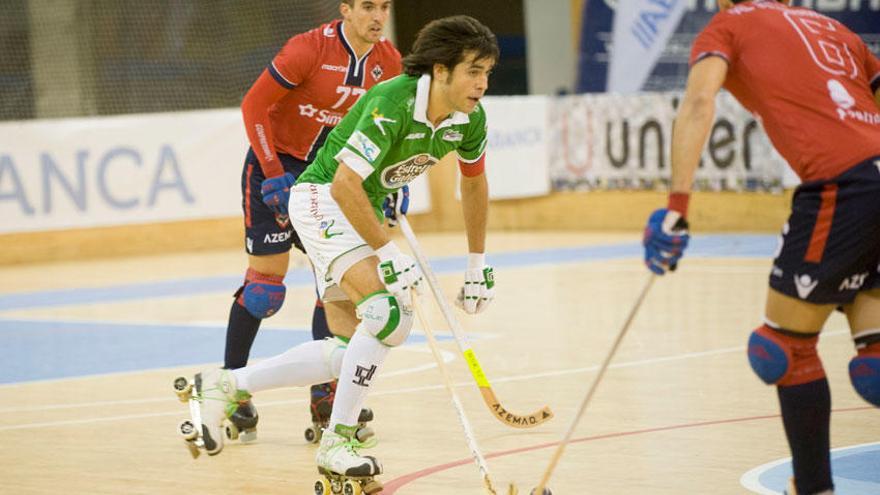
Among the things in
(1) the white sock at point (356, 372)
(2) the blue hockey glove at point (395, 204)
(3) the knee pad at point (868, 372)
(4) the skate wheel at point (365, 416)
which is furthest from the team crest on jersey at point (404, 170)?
(3) the knee pad at point (868, 372)

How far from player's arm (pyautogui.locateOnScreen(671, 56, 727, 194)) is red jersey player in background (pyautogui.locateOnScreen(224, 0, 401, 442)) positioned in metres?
2.33

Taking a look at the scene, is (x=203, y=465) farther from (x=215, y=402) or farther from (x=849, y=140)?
(x=849, y=140)

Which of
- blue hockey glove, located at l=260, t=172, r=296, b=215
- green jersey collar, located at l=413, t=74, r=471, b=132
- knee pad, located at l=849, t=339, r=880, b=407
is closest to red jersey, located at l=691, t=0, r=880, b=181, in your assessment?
knee pad, located at l=849, t=339, r=880, b=407

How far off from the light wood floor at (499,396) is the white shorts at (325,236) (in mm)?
822

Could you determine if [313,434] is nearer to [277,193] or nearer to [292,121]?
[277,193]

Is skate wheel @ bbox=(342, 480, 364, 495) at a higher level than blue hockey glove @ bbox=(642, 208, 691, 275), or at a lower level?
lower

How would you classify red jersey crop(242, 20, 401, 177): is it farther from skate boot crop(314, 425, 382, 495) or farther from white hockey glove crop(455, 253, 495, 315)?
skate boot crop(314, 425, 382, 495)

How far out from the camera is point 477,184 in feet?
18.2

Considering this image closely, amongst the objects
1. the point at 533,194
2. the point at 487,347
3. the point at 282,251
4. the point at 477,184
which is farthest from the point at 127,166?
the point at 477,184

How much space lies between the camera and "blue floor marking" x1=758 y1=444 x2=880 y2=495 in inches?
191

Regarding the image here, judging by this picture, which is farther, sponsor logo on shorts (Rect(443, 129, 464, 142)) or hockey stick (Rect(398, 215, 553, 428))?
sponsor logo on shorts (Rect(443, 129, 464, 142))

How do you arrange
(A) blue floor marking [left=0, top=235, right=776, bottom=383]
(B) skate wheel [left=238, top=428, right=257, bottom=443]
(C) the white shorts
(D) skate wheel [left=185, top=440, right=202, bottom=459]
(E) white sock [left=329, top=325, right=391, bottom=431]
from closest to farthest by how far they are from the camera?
(E) white sock [left=329, top=325, right=391, bottom=431], (C) the white shorts, (D) skate wheel [left=185, top=440, right=202, bottom=459], (B) skate wheel [left=238, top=428, right=257, bottom=443], (A) blue floor marking [left=0, top=235, right=776, bottom=383]

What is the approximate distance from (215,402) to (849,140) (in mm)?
2791

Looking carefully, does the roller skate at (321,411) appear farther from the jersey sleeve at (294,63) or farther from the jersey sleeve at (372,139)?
the jersey sleeve at (372,139)
